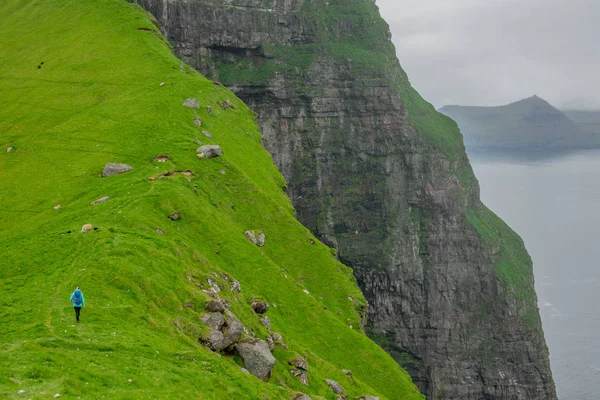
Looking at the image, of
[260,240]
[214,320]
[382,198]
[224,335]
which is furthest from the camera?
[382,198]

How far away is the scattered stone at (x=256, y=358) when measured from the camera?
39.4 metres

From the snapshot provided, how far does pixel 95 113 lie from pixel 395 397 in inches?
2395

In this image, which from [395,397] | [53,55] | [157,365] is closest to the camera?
[157,365]

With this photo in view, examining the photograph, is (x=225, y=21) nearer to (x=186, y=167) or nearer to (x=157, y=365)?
(x=186, y=167)

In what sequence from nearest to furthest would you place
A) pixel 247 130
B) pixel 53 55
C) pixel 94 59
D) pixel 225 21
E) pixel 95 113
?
1. pixel 95 113
2. pixel 247 130
3. pixel 94 59
4. pixel 53 55
5. pixel 225 21

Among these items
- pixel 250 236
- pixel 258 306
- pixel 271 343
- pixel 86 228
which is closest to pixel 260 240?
pixel 250 236

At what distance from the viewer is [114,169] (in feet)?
233

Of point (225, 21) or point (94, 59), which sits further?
point (225, 21)

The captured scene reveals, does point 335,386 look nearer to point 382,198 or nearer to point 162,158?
point 162,158

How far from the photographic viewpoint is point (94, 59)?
375 ft

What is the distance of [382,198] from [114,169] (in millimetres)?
130941

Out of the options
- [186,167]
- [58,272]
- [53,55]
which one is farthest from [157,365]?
[53,55]

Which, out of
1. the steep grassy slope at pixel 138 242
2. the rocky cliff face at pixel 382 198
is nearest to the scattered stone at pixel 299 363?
the steep grassy slope at pixel 138 242

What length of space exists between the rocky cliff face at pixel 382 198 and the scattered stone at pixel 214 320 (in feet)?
475
